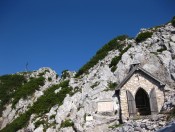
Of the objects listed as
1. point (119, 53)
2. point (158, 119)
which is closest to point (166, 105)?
point (158, 119)

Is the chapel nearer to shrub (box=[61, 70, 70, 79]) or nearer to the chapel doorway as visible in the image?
the chapel doorway

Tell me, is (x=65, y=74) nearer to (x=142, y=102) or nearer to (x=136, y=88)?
(x=142, y=102)

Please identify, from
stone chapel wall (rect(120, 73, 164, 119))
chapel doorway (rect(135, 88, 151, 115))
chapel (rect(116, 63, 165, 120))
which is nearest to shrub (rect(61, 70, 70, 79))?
chapel doorway (rect(135, 88, 151, 115))

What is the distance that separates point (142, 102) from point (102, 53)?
17.5m

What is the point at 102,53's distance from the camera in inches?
1729

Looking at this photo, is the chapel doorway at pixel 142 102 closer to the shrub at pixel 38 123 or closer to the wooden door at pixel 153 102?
the wooden door at pixel 153 102

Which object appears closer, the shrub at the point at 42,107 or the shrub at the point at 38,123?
the shrub at the point at 38,123

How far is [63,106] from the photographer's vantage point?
29.2 metres

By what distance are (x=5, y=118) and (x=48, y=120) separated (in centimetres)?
1506

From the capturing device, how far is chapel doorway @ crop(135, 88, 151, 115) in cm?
2659

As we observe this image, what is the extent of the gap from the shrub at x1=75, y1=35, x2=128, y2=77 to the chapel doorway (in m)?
13.5

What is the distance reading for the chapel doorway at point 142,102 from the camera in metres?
26.6

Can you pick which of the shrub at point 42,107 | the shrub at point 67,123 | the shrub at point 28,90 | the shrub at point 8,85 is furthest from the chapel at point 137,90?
the shrub at point 8,85

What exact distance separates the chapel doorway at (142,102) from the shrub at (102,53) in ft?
44.3
